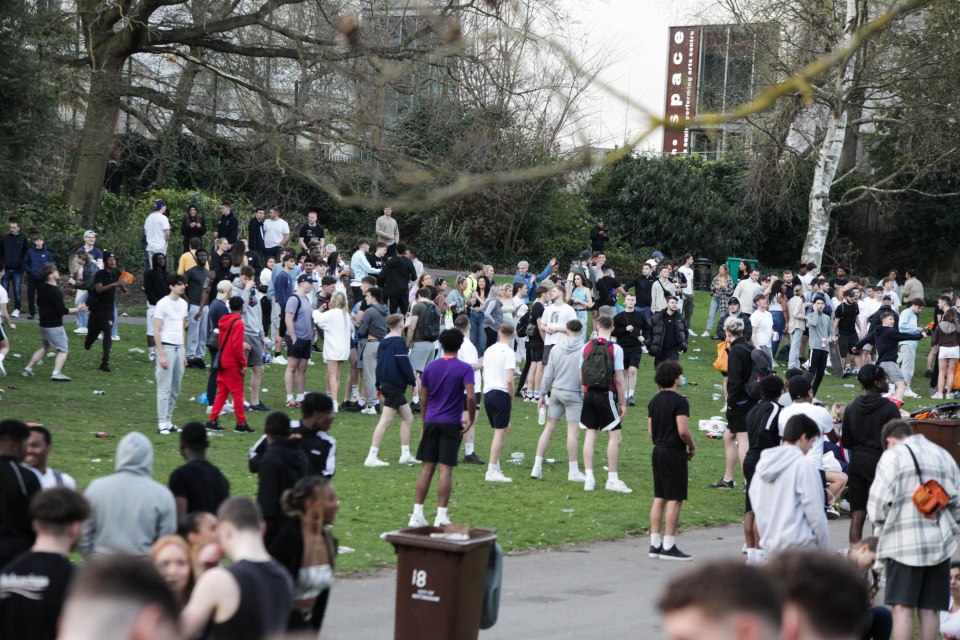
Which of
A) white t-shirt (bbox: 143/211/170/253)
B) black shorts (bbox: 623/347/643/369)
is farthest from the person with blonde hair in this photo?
white t-shirt (bbox: 143/211/170/253)

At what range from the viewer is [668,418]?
10.8 metres

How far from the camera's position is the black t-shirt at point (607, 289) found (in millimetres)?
23781

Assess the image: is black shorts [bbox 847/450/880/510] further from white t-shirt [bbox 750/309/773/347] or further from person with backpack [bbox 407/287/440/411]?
white t-shirt [bbox 750/309/773/347]

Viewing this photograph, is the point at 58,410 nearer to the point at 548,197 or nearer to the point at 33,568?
the point at 33,568

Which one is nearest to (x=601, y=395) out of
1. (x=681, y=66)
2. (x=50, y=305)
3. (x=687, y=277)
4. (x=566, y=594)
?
(x=566, y=594)

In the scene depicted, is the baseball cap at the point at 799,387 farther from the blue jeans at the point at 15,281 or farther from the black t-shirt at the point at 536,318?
the blue jeans at the point at 15,281

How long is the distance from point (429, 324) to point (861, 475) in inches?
283

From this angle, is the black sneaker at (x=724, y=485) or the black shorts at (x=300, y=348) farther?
the black shorts at (x=300, y=348)

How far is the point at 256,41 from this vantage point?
1113 inches

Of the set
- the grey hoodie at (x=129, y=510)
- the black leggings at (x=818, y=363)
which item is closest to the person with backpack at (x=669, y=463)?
the grey hoodie at (x=129, y=510)

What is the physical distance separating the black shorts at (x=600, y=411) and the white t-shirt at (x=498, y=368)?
3.44 feet

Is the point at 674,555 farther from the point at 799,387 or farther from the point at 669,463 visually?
the point at 799,387

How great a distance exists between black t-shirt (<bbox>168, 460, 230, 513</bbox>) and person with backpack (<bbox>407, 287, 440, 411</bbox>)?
8993mm

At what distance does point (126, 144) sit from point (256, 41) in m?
9.80
